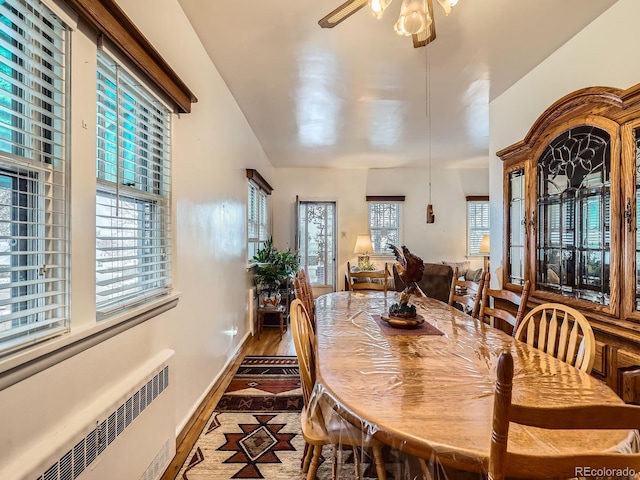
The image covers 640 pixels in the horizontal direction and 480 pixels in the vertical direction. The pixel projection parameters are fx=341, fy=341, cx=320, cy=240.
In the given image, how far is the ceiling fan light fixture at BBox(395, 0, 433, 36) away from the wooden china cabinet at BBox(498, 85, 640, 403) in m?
1.24

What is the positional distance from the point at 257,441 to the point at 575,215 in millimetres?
2515

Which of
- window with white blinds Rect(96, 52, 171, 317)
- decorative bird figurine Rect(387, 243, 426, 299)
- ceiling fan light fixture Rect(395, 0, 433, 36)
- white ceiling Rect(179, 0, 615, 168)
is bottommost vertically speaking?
decorative bird figurine Rect(387, 243, 426, 299)

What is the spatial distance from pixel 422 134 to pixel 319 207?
2779mm

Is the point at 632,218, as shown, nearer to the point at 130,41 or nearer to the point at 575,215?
the point at 575,215

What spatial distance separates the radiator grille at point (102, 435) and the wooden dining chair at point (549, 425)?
1.17 metres

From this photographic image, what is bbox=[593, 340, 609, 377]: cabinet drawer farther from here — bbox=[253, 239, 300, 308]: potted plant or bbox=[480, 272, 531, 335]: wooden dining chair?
bbox=[253, 239, 300, 308]: potted plant

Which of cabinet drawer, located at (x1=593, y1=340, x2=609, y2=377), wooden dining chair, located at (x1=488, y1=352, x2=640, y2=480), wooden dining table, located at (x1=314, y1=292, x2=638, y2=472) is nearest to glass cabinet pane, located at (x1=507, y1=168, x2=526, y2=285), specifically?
cabinet drawer, located at (x1=593, y1=340, x2=609, y2=377)

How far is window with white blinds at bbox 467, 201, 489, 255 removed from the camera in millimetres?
7000

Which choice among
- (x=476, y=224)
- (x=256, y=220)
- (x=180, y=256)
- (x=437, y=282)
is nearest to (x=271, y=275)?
(x=256, y=220)

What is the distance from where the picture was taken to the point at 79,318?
3.94ft

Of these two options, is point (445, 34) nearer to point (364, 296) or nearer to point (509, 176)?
point (509, 176)

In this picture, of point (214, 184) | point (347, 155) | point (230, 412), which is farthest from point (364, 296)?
point (347, 155)

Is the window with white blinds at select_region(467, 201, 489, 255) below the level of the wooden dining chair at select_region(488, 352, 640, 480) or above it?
above

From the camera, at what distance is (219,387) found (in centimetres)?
285
